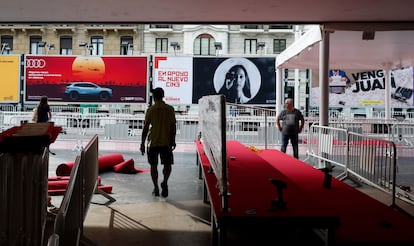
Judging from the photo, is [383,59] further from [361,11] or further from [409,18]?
[361,11]

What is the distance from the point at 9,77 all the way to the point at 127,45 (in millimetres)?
22794

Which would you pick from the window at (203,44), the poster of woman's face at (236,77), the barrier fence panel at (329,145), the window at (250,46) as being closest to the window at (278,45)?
the window at (250,46)

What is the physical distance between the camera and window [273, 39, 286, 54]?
45.1 m

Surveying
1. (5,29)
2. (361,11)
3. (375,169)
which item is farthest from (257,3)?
(5,29)

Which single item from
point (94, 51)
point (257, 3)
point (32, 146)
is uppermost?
point (94, 51)

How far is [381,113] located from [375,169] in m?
21.2

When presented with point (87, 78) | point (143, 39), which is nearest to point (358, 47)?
point (87, 78)

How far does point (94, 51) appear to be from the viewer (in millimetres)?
45469

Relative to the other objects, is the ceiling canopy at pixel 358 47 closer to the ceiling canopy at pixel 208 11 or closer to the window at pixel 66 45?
the ceiling canopy at pixel 208 11

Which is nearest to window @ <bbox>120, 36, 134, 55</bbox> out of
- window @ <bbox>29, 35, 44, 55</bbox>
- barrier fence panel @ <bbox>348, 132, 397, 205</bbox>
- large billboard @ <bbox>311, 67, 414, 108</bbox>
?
window @ <bbox>29, 35, 44, 55</bbox>

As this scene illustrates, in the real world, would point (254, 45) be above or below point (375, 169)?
above

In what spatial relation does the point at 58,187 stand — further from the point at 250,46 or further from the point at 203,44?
the point at 250,46

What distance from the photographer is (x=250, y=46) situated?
147 feet

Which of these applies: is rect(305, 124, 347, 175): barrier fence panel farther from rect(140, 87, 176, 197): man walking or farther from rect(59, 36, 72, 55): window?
rect(59, 36, 72, 55): window
